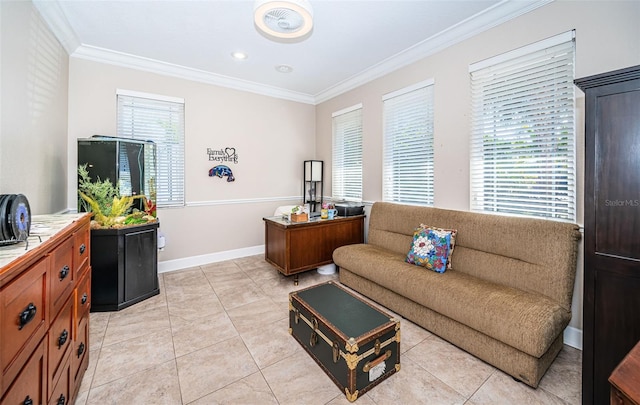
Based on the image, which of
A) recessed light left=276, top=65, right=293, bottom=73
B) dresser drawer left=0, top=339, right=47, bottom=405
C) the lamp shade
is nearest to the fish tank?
recessed light left=276, top=65, right=293, bottom=73

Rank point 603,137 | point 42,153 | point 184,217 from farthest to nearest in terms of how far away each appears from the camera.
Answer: point 184,217 < point 42,153 < point 603,137

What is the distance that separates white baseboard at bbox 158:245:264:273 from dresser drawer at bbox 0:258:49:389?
9.28 ft

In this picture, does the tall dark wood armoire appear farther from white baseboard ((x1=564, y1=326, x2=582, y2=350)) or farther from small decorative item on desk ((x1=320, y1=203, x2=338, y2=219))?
small decorative item on desk ((x1=320, y1=203, x2=338, y2=219))

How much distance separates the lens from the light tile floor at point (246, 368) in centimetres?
159

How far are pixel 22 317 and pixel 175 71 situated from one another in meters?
3.62

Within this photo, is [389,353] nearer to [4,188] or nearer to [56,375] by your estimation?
[56,375]

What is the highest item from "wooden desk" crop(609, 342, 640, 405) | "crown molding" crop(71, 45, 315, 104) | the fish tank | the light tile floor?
"crown molding" crop(71, 45, 315, 104)

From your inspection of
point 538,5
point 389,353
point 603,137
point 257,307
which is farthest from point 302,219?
point 538,5

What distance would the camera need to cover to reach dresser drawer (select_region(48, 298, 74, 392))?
3.77ft

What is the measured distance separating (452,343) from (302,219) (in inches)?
77.4

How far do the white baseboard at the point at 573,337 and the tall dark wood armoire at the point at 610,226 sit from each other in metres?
0.78

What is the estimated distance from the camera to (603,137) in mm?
1366

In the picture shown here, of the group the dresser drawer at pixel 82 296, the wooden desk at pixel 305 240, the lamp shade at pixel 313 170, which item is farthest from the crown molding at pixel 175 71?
the dresser drawer at pixel 82 296

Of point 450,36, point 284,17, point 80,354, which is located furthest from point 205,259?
point 450,36
